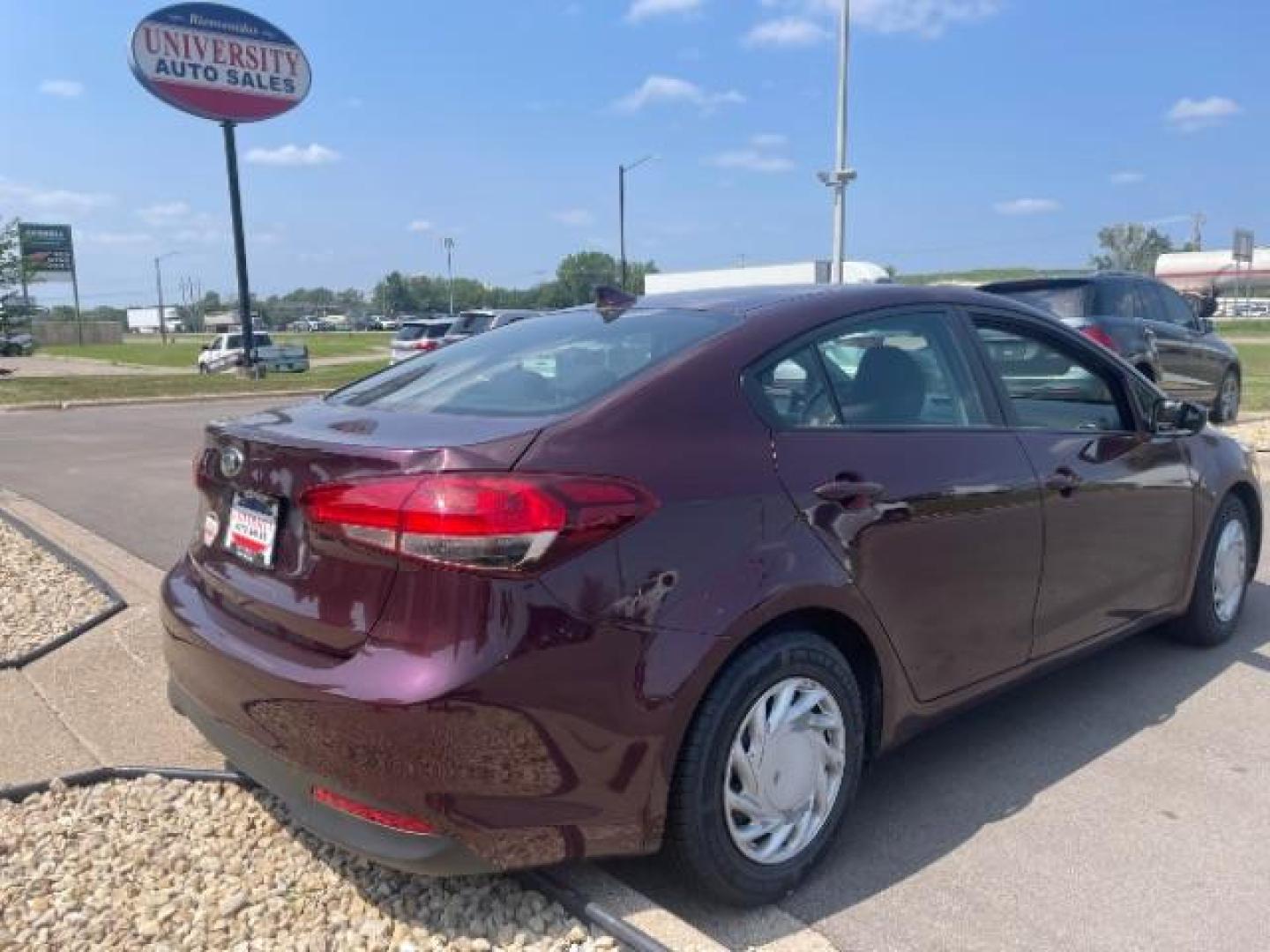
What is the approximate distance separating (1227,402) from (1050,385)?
10266 millimetres

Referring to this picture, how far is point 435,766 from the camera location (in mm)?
2309

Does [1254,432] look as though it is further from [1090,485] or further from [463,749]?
[463,749]

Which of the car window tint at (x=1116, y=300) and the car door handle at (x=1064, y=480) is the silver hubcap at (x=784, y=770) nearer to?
the car door handle at (x=1064, y=480)

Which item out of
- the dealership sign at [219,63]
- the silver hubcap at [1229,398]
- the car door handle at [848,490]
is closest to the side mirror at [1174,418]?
the car door handle at [848,490]

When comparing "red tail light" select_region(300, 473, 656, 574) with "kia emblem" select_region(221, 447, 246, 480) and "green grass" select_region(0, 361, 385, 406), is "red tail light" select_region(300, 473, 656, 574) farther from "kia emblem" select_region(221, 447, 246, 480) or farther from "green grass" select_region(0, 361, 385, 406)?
"green grass" select_region(0, 361, 385, 406)

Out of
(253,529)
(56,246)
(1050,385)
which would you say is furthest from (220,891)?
(56,246)

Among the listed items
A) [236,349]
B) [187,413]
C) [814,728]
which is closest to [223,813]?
[814,728]

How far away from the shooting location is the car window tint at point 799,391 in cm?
291

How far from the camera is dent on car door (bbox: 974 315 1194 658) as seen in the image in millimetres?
3672

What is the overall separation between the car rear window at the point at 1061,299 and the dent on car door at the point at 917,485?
7.05 m

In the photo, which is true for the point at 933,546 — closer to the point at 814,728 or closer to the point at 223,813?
→ the point at 814,728

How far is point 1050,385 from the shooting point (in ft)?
13.7

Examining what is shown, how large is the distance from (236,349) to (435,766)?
37.5 metres

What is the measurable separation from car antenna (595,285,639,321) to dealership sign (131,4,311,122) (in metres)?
25.4
